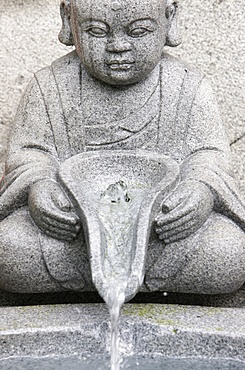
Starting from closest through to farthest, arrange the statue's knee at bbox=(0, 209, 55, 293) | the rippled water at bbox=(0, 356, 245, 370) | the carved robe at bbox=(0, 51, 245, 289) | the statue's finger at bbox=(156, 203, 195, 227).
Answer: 1. the rippled water at bbox=(0, 356, 245, 370)
2. the statue's finger at bbox=(156, 203, 195, 227)
3. the statue's knee at bbox=(0, 209, 55, 293)
4. the carved robe at bbox=(0, 51, 245, 289)

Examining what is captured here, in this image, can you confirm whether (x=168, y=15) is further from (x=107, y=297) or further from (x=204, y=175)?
(x=107, y=297)

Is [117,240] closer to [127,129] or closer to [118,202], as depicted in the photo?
[118,202]

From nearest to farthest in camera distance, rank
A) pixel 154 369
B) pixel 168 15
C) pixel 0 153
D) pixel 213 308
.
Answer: pixel 154 369, pixel 213 308, pixel 168 15, pixel 0 153

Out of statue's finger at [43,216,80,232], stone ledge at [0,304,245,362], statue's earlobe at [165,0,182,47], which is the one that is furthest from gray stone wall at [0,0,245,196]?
stone ledge at [0,304,245,362]

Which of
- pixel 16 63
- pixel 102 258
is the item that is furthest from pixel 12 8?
pixel 102 258

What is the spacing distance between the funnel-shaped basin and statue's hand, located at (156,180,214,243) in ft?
0.16

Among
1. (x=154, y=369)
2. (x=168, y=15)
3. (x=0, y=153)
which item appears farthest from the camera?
(x=0, y=153)

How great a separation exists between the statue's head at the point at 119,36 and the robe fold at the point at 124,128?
166 millimetres

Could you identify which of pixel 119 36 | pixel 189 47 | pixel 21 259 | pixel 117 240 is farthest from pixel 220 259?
pixel 189 47

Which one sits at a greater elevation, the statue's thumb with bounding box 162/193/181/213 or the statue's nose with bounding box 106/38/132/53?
the statue's nose with bounding box 106/38/132/53

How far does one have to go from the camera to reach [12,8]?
19.9 ft

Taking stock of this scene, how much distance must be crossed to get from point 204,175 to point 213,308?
23.6 inches

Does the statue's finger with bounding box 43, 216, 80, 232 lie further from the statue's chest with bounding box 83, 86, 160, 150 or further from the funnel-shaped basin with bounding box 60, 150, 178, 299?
the statue's chest with bounding box 83, 86, 160, 150

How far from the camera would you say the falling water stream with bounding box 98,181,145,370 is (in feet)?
12.5
